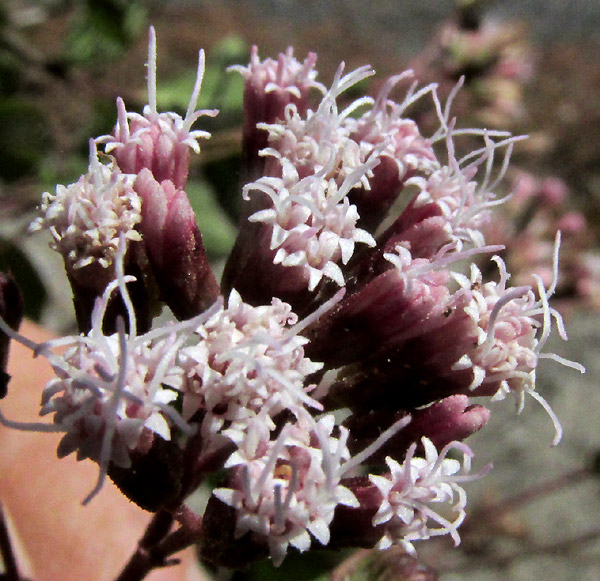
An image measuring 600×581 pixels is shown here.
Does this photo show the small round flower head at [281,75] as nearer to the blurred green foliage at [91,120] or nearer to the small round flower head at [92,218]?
the small round flower head at [92,218]

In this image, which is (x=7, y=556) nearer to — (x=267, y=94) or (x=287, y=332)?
(x=287, y=332)

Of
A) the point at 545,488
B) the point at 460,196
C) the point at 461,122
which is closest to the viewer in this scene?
the point at 460,196

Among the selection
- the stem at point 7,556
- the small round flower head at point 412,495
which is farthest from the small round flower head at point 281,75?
the stem at point 7,556

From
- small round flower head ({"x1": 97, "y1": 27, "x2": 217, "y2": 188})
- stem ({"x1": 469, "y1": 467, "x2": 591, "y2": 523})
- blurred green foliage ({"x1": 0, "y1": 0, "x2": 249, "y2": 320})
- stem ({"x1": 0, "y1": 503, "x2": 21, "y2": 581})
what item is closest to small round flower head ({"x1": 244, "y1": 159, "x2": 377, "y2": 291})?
small round flower head ({"x1": 97, "y1": 27, "x2": 217, "y2": 188})

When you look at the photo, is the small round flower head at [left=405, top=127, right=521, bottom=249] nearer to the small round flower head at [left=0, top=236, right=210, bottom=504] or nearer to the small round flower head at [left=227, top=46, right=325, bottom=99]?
the small round flower head at [left=227, top=46, right=325, bottom=99]

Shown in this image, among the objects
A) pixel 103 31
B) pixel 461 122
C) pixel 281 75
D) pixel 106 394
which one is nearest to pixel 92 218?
pixel 106 394

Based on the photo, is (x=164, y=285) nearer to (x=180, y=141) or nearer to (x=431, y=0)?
(x=180, y=141)
